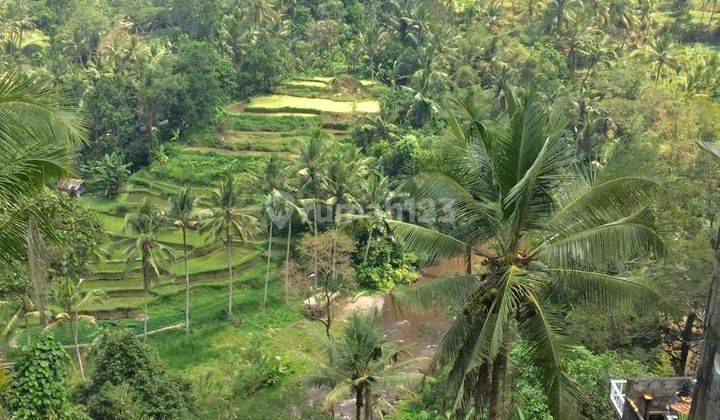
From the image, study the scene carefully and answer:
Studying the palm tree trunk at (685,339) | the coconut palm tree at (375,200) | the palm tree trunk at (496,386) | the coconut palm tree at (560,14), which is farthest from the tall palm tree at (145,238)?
the coconut palm tree at (560,14)

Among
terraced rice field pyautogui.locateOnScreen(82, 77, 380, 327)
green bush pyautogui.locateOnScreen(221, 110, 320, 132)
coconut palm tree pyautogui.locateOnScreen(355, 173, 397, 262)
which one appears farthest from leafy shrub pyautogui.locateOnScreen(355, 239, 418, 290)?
green bush pyautogui.locateOnScreen(221, 110, 320, 132)

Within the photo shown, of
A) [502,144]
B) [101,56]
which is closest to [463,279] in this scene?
[502,144]

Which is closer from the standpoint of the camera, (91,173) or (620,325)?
(620,325)

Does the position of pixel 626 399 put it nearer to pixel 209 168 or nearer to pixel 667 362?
pixel 667 362

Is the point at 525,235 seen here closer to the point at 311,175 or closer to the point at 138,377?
the point at 138,377

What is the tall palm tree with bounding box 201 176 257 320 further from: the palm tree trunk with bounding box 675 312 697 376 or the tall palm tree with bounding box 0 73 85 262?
the tall palm tree with bounding box 0 73 85 262

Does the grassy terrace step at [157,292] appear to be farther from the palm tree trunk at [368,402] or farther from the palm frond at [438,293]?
the palm frond at [438,293]

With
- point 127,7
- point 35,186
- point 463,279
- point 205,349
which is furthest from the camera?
point 127,7
